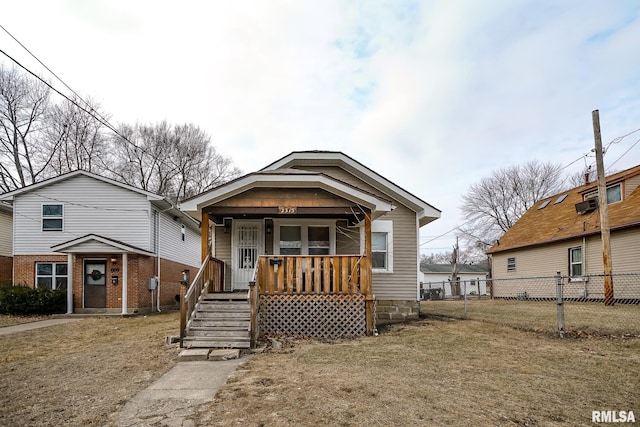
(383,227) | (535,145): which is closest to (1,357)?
(383,227)

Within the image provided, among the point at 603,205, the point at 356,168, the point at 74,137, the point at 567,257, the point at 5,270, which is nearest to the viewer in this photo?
the point at 356,168

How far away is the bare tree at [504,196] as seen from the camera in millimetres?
36562

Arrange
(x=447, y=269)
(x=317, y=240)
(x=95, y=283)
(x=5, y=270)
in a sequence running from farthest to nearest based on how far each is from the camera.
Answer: (x=447, y=269), (x=5, y=270), (x=95, y=283), (x=317, y=240)

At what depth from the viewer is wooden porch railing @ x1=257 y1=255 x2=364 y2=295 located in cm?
901

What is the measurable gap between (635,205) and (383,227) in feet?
33.9

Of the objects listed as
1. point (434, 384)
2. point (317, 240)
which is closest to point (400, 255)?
point (317, 240)

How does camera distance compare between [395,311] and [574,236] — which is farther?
[574,236]

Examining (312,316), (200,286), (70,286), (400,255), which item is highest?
(400,255)

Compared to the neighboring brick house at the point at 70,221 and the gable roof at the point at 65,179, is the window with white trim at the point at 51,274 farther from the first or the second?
the gable roof at the point at 65,179

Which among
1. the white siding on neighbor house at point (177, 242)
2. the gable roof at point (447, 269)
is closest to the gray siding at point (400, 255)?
the white siding on neighbor house at point (177, 242)

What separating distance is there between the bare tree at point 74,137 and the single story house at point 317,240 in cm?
1974

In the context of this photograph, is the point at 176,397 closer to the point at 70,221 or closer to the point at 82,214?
the point at 82,214

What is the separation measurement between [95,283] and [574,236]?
→ 754 inches

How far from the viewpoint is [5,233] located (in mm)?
18016
